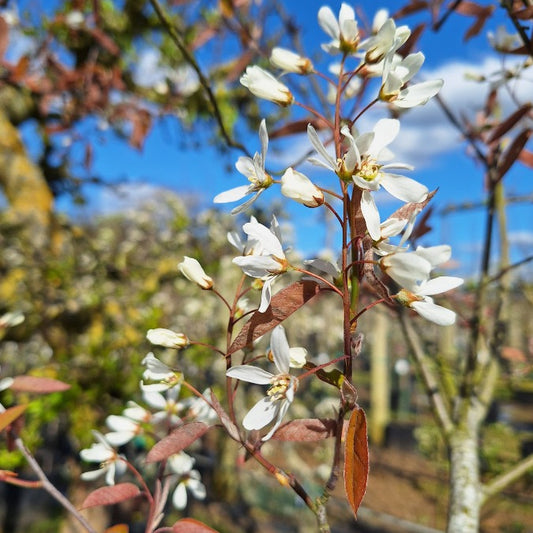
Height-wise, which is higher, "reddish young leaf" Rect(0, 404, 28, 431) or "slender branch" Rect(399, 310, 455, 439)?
"slender branch" Rect(399, 310, 455, 439)

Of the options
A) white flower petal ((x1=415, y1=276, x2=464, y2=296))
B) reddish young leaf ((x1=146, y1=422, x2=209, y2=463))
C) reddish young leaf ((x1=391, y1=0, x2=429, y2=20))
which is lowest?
reddish young leaf ((x1=146, y1=422, x2=209, y2=463))

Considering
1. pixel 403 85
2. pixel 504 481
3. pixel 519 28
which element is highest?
pixel 519 28

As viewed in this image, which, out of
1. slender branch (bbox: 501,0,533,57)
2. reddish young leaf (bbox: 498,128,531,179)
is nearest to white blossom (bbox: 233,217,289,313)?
reddish young leaf (bbox: 498,128,531,179)

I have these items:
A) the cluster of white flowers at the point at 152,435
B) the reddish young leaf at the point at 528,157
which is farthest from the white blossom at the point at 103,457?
the reddish young leaf at the point at 528,157

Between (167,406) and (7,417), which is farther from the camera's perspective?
(167,406)

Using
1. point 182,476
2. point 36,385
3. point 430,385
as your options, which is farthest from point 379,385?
point 36,385

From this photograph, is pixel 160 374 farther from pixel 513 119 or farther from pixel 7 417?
pixel 513 119

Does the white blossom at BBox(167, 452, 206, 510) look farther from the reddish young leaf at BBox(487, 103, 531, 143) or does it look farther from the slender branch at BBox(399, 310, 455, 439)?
the reddish young leaf at BBox(487, 103, 531, 143)
